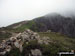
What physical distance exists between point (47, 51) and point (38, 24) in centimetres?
10662

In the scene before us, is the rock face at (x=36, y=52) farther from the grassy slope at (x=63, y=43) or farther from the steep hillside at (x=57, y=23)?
the steep hillside at (x=57, y=23)

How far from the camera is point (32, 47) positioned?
105ft

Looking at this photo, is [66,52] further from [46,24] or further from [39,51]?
[46,24]

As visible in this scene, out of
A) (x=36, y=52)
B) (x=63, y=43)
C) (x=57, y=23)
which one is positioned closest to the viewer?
(x=36, y=52)

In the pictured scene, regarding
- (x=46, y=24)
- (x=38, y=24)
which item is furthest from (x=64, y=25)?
(x=38, y=24)

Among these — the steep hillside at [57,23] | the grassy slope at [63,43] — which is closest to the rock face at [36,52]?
the grassy slope at [63,43]

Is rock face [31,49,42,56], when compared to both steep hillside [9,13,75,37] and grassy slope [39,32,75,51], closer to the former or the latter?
grassy slope [39,32,75,51]

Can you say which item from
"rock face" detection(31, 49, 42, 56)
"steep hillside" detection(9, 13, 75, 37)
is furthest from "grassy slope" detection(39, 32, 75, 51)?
"steep hillside" detection(9, 13, 75, 37)

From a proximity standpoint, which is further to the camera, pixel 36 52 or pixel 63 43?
pixel 63 43

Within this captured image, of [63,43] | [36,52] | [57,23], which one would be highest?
[57,23]

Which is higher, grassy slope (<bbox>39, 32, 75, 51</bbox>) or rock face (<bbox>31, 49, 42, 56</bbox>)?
rock face (<bbox>31, 49, 42, 56</bbox>)

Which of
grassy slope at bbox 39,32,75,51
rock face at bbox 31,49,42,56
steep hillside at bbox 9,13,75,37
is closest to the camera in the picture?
rock face at bbox 31,49,42,56

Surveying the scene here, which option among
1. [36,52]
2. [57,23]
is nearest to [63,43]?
[36,52]

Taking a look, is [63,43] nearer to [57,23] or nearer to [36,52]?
[36,52]
